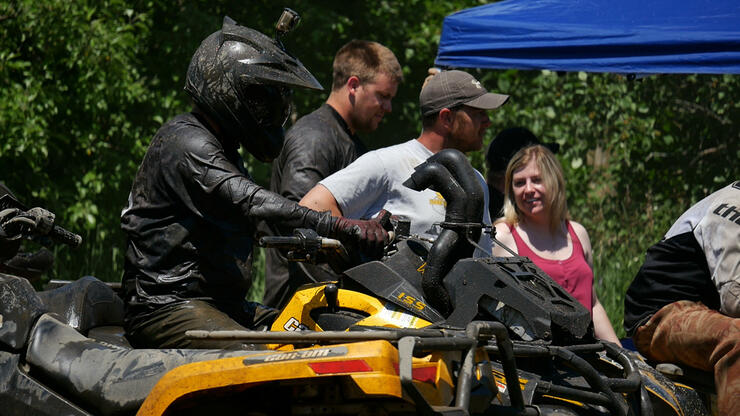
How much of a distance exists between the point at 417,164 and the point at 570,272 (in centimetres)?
122

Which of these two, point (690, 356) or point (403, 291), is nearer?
point (403, 291)

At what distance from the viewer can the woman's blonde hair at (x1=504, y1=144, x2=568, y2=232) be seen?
5703mm

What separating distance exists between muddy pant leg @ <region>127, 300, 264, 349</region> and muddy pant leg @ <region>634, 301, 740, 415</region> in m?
2.04

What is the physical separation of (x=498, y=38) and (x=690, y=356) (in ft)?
12.2

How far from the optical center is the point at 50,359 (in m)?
3.08

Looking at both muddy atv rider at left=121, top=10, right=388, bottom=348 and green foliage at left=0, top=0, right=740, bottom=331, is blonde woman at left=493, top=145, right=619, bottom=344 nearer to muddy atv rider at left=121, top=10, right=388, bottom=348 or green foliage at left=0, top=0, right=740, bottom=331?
muddy atv rider at left=121, top=10, right=388, bottom=348

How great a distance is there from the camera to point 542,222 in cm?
574

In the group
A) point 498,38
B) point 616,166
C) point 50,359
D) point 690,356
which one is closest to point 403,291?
point 50,359

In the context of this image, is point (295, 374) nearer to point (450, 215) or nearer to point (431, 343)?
point (431, 343)

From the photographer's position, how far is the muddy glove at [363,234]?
360cm

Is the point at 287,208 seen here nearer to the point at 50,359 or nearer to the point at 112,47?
the point at 50,359

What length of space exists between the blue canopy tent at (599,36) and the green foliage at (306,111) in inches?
80.9

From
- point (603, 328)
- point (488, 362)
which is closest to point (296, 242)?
point (488, 362)

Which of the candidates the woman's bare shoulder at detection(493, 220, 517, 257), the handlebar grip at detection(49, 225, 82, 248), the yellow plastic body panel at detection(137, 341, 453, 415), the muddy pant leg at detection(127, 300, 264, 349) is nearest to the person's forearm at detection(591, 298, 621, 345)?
the woman's bare shoulder at detection(493, 220, 517, 257)
